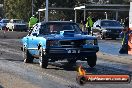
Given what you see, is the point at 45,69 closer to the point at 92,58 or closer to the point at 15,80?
the point at 92,58

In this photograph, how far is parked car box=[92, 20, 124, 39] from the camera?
114 ft

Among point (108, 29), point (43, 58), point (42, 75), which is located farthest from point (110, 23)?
point (42, 75)

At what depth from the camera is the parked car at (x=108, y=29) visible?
34897 mm

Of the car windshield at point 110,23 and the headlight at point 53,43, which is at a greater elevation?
the headlight at point 53,43

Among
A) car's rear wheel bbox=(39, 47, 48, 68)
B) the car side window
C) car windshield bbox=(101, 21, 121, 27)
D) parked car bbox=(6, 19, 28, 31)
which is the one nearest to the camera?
car's rear wheel bbox=(39, 47, 48, 68)

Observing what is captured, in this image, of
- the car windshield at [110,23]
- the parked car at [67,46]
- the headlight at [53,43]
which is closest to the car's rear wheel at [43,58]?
the parked car at [67,46]

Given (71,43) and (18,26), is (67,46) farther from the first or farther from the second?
(18,26)

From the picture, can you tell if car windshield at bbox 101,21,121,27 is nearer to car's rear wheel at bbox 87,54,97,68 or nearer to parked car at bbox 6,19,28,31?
car's rear wheel at bbox 87,54,97,68

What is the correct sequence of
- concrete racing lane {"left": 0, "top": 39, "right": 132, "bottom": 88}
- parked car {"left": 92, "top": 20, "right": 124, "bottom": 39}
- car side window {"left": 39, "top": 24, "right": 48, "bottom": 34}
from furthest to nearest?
parked car {"left": 92, "top": 20, "right": 124, "bottom": 39} → car side window {"left": 39, "top": 24, "right": 48, "bottom": 34} → concrete racing lane {"left": 0, "top": 39, "right": 132, "bottom": 88}

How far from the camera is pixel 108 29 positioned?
35000 mm

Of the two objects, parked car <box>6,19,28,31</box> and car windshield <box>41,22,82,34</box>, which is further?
parked car <box>6,19,28,31</box>

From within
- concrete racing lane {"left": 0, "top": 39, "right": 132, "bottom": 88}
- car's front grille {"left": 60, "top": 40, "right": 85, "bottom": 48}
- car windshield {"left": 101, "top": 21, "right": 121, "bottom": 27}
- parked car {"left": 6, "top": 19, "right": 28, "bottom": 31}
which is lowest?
parked car {"left": 6, "top": 19, "right": 28, "bottom": 31}

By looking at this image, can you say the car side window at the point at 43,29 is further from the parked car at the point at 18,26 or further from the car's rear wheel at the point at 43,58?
the parked car at the point at 18,26

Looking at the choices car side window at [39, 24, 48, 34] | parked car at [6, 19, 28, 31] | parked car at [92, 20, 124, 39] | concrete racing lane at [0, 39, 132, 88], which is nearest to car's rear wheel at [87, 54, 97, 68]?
concrete racing lane at [0, 39, 132, 88]
